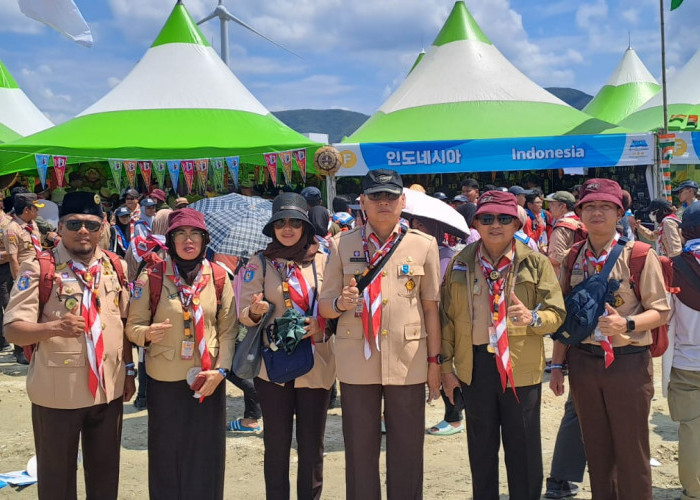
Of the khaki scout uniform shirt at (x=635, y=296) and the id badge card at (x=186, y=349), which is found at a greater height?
the khaki scout uniform shirt at (x=635, y=296)

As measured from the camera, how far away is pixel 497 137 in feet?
44.9

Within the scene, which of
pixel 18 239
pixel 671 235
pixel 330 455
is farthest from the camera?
pixel 18 239

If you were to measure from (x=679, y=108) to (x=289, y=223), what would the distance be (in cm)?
1432

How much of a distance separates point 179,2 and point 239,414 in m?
13.1

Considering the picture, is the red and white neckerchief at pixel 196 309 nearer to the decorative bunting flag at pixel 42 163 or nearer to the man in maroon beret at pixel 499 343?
the man in maroon beret at pixel 499 343

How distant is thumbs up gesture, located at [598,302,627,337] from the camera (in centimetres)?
297

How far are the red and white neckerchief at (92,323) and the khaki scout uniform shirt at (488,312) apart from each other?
67.8 inches

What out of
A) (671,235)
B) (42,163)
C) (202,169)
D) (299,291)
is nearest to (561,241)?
(671,235)

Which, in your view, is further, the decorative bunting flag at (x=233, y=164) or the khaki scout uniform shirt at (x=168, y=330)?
the decorative bunting flag at (x=233, y=164)

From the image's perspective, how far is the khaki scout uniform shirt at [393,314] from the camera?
312 centimetres

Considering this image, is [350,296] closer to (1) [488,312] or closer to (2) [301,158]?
(1) [488,312]

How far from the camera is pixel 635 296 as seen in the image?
313cm

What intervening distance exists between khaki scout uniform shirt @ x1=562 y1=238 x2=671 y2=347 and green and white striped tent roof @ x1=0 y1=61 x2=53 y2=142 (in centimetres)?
2033

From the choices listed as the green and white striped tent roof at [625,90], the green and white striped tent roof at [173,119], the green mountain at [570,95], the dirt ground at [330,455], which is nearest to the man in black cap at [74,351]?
the dirt ground at [330,455]
